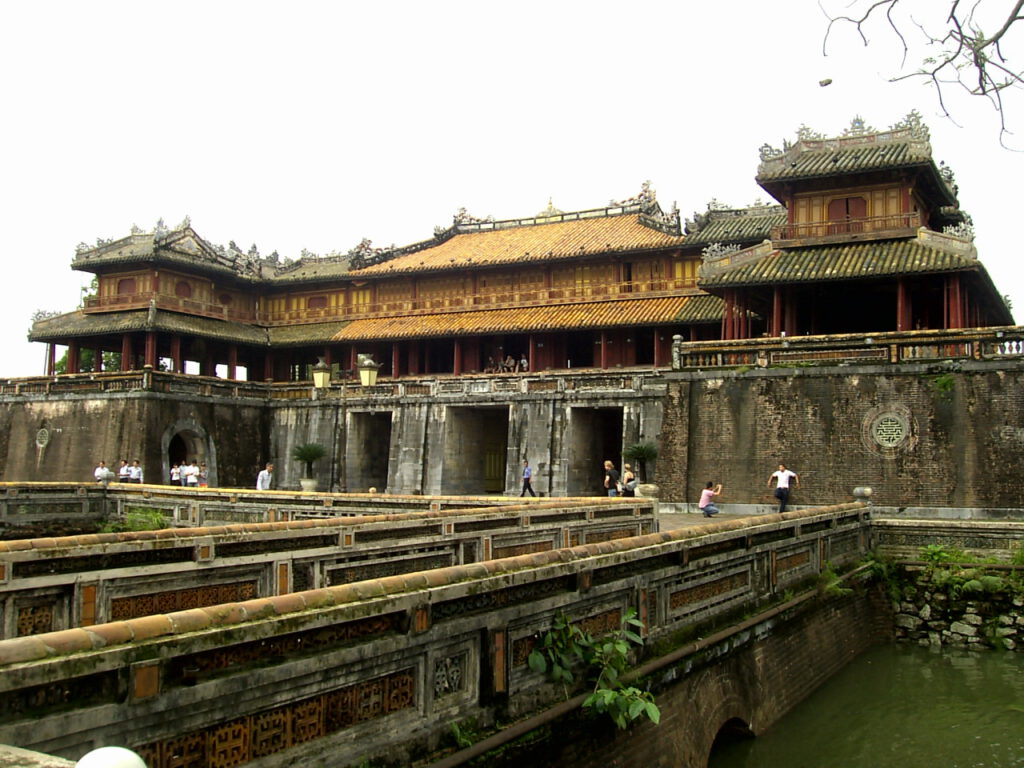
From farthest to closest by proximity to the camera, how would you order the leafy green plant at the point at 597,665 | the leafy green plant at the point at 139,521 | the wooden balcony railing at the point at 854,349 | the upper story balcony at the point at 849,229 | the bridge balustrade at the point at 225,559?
the upper story balcony at the point at 849,229
the wooden balcony railing at the point at 854,349
the leafy green plant at the point at 139,521
the bridge balustrade at the point at 225,559
the leafy green plant at the point at 597,665

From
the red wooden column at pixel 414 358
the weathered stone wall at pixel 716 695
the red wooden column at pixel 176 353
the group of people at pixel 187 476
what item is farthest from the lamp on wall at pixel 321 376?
the weathered stone wall at pixel 716 695

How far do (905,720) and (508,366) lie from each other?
25.6 metres

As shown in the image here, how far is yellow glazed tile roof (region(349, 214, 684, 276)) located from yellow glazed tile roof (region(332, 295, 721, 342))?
2.07m

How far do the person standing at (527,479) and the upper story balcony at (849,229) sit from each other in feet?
35.0

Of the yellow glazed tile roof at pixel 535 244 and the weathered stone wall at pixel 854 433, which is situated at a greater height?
the yellow glazed tile roof at pixel 535 244

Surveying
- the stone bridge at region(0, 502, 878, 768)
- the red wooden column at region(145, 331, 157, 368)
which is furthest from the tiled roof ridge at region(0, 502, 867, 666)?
the red wooden column at region(145, 331, 157, 368)

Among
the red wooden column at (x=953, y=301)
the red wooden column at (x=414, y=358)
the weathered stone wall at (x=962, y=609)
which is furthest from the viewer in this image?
the red wooden column at (x=414, y=358)

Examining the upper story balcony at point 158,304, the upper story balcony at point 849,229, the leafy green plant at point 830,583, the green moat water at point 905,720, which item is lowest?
the green moat water at point 905,720

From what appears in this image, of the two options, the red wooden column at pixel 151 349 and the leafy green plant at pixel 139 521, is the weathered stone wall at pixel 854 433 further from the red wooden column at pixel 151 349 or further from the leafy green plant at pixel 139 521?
the red wooden column at pixel 151 349

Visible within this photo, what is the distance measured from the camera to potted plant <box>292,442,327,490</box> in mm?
33969

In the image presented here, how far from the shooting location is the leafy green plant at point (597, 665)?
267 inches

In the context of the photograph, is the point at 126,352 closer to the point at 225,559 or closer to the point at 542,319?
the point at 542,319

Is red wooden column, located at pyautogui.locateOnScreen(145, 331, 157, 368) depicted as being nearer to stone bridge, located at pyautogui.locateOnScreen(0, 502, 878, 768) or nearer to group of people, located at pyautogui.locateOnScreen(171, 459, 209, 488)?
group of people, located at pyautogui.locateOnScreen(171, 459, 209, 488)

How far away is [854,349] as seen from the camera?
24.3 meters
